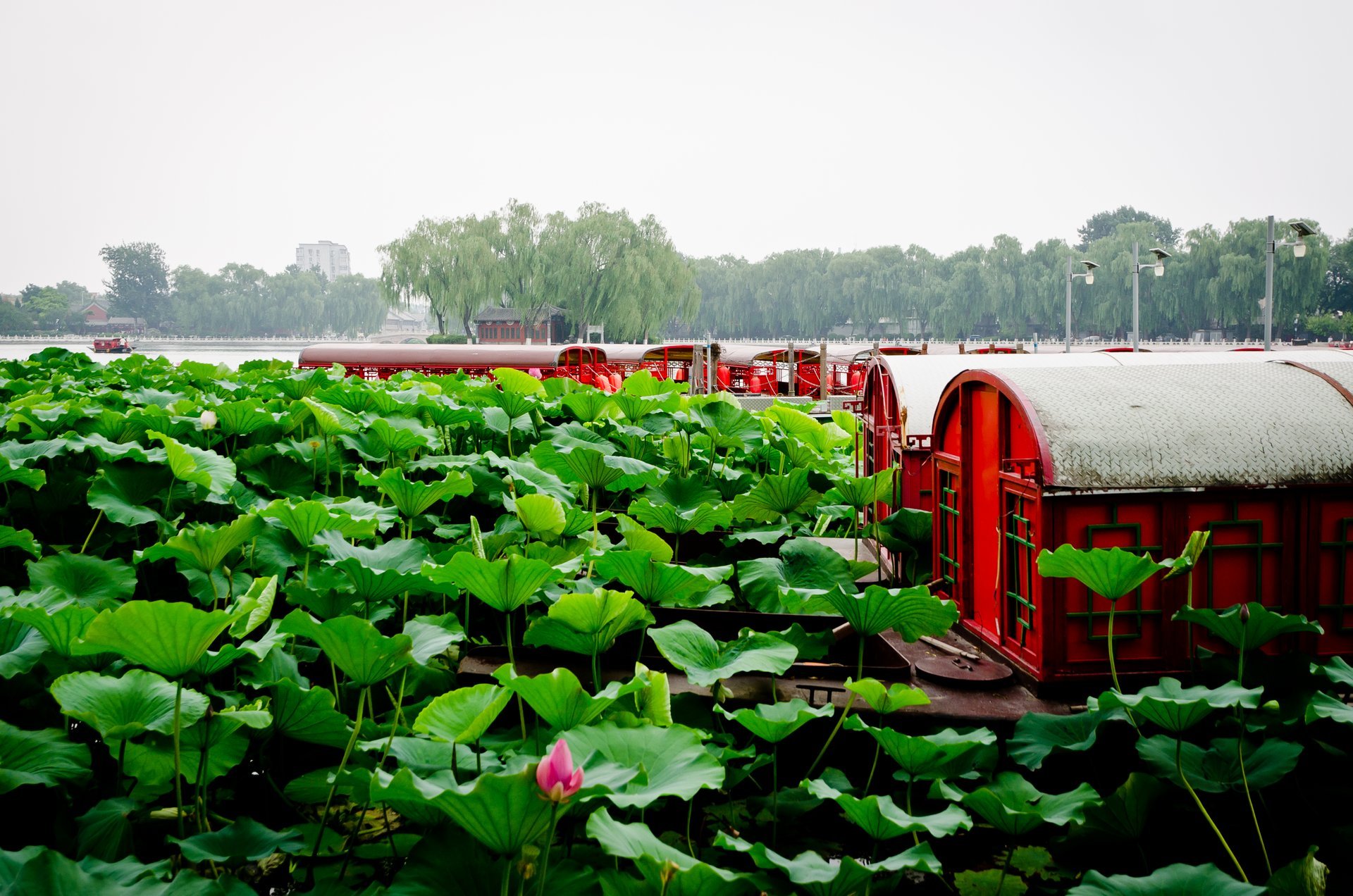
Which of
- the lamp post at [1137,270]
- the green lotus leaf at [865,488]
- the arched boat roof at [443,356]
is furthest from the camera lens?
the lamp post at [1137,270]

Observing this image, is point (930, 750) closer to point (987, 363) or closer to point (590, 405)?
point (987, 363)

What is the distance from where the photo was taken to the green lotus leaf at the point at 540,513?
2.41 meters

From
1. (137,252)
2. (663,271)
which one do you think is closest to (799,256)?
(663,271)

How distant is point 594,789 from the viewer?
1.35 metres

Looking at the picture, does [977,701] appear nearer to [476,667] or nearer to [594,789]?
[476,667]

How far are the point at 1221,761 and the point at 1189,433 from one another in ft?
2.97

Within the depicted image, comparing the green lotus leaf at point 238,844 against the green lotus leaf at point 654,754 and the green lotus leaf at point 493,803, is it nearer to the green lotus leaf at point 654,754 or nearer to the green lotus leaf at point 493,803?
the green lotus leaf at point 493,803

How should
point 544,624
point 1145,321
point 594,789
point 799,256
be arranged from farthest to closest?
point 799,256 < point 1145,321 < point 544,624 < point 594,789

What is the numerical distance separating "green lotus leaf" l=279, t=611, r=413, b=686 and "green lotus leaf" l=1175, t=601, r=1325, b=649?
1.66 metres

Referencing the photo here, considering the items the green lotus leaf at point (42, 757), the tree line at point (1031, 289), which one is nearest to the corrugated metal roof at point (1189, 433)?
the green lotus leaf at point (42, 757)

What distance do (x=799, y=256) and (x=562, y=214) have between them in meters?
40.5

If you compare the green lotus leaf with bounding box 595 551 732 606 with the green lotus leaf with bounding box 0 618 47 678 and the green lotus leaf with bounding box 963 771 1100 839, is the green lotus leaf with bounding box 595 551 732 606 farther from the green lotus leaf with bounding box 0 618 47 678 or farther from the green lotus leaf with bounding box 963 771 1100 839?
the green lotus leaf with bounding box 0 618 47 678

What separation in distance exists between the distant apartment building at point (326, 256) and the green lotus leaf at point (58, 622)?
18759cm

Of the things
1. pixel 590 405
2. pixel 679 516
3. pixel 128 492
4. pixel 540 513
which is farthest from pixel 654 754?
pixel 590 405
